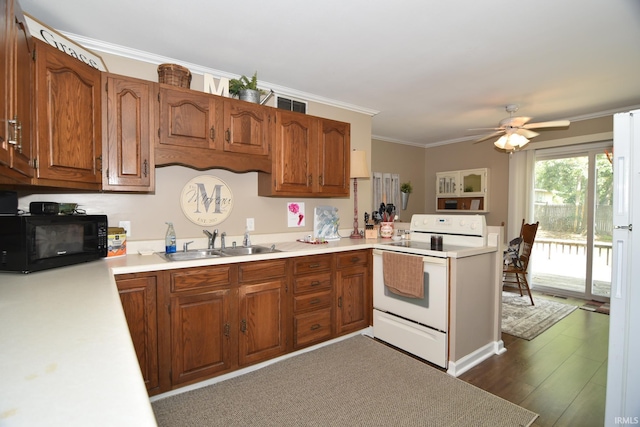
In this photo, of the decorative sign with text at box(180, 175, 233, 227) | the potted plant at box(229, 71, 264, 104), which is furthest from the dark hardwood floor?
the potted plant at box(229, 71, 264, 104)

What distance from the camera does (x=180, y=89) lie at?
2.25 metres

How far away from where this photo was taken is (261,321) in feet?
7.78

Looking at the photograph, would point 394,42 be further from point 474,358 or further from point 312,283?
point 474,358

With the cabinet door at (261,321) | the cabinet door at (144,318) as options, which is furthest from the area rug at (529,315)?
the cabinet door at (144,318)

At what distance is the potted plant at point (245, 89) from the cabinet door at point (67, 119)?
0.96m

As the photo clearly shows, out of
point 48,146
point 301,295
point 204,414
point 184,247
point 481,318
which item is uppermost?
point 48,146

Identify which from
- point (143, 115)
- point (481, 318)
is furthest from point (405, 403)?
point (143, 115)

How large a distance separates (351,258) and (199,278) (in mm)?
1379

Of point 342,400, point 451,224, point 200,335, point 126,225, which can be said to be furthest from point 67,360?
point 451,224

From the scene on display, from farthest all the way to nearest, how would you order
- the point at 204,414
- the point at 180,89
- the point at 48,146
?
the point at 180,89 → the point at 204,414 → the point at 48,146

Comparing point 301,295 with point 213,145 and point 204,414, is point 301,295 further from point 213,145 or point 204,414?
point 213,145

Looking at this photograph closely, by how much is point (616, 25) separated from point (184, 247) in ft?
11.4

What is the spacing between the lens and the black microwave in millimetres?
1559

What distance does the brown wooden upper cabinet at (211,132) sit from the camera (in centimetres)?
222
